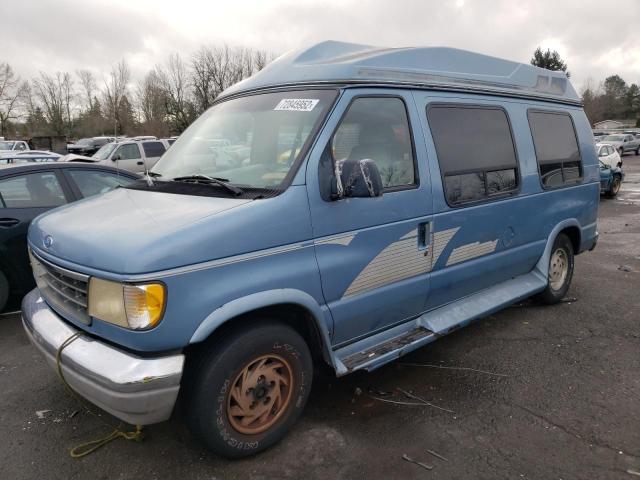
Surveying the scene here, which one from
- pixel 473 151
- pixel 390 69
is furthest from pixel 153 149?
pixel 390 69

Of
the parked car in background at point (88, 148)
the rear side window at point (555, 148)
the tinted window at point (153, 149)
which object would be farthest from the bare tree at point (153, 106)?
the rear side window at point (555, 148)

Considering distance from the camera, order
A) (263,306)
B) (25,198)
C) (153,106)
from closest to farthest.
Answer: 1. (263,306)
2. (25,198)
3. (153,106)

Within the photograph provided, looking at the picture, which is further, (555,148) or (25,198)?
(25,198)

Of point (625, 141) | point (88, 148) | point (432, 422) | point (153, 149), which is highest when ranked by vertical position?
point (88, 148)

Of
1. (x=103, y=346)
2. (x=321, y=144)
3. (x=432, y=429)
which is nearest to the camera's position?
(x=103, y=346)

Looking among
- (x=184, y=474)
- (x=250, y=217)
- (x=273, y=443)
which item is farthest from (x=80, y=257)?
(x=273, y=443)

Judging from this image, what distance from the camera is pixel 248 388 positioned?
2.79 m

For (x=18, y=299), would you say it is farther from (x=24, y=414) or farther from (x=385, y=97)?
(x=385, y=97)

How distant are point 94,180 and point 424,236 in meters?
4.16

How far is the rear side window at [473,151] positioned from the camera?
376cm

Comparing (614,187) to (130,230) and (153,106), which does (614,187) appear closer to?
(130,230)

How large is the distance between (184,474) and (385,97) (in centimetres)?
273

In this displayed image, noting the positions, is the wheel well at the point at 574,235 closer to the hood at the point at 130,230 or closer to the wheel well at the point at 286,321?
the wheel well at the point at 286,321

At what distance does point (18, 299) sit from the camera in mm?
5375
